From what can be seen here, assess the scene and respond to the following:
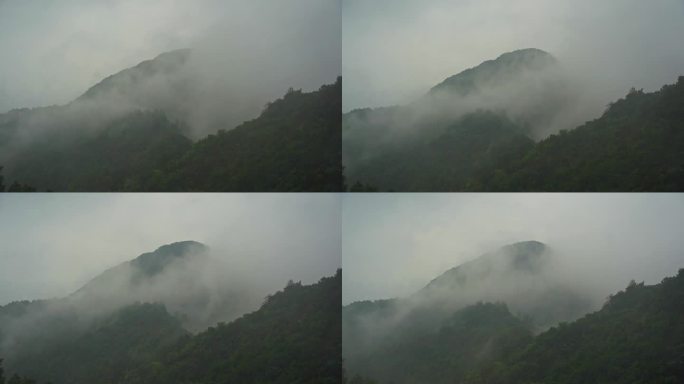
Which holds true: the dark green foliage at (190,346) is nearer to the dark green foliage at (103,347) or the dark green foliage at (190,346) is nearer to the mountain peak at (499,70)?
the dark green foliage at (103,347)

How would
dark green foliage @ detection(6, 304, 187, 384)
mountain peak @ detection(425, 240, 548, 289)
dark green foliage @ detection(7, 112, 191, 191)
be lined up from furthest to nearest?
mountain peak @ detection(425, 240, 548, 289), dark green foliage @ detection(7, 112, 191, 191), dark green foliage @ detection(6, 304, 187, 384)

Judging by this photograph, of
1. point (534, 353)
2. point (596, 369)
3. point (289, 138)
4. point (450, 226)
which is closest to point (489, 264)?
point (450, 226)

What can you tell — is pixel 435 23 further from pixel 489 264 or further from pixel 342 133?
pixel 489 264

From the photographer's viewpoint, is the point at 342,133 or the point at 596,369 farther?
the point at 342,133

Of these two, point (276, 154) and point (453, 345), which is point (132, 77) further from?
point (453, 345)

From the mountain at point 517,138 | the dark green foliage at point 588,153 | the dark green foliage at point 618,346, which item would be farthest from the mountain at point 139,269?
the dark green foliage at point 618,346

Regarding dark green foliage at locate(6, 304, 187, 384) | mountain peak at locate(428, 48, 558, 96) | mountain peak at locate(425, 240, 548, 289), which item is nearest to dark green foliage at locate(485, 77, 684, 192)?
mountain peak at locate(425, 240, 548, 289)

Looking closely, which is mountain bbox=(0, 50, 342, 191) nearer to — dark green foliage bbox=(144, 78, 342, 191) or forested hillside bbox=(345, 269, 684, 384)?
dark green foliage bbox=(144, 78, 342, 191)
